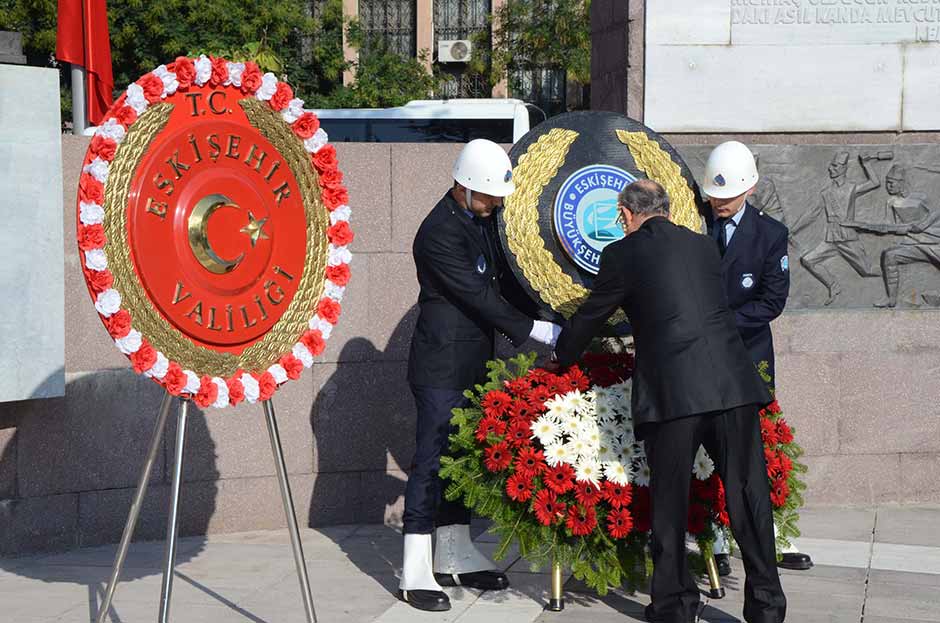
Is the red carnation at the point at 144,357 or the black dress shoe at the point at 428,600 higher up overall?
the red carnation at the point at 144,357

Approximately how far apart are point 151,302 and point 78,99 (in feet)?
14.3

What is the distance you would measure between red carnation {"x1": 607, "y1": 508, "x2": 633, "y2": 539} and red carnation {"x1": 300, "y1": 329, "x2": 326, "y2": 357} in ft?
4.41

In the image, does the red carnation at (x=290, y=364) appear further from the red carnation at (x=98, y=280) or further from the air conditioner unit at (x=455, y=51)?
the air conditioner unit at (x=455, y=51)

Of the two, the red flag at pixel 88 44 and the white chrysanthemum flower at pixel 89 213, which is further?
the red flag at pixel 88 44

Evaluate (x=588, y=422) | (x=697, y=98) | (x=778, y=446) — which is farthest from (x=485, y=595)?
(x=697, y=98)

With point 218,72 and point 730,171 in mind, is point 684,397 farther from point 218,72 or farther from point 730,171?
point 218,72

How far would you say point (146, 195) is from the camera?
439cm

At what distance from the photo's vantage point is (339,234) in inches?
201

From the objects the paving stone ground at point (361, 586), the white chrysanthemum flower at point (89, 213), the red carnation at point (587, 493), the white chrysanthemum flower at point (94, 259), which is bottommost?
the paving stone ground at point (361, 586)

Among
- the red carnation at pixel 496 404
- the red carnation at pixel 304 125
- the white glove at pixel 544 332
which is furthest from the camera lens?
the white glove at pixel 544 332

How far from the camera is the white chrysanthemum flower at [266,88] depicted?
4.80 m

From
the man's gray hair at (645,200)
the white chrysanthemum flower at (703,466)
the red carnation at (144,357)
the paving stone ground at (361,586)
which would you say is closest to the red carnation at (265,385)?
A: the red carnation at (144,357)

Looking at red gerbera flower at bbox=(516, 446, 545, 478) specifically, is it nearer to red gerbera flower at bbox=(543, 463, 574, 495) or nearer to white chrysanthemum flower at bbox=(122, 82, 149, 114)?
red gerbera flower at bbox=(543, 463, 574, 495)

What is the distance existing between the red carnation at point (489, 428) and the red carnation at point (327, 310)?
80 cm
